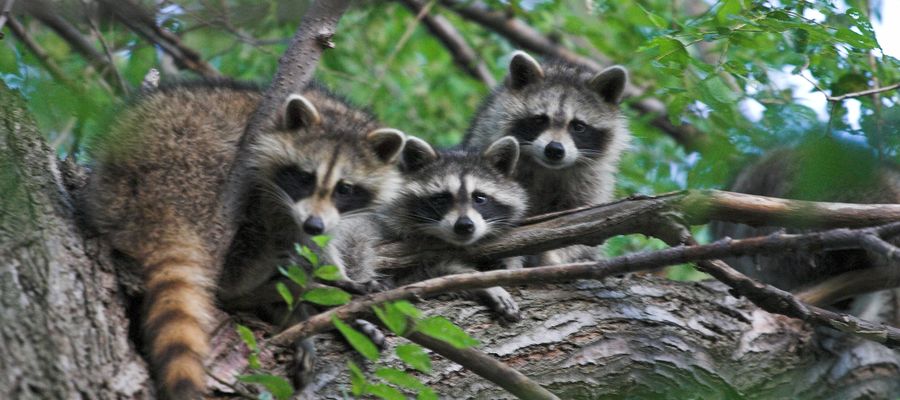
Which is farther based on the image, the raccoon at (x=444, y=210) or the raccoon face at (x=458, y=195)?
the raccoon face at (x=458, y=195)

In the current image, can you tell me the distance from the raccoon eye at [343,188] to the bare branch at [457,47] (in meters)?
3.47

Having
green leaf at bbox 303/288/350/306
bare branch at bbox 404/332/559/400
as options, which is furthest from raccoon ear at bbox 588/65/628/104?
green leaf at bbox 303/288/350/306

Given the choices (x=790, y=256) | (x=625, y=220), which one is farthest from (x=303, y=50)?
(x=790, y=256)

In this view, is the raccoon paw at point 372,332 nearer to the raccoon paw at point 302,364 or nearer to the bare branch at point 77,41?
the raccoon paw at point 302,364

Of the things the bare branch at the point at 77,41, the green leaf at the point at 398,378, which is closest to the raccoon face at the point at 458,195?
the bare branch at the point at 77,41

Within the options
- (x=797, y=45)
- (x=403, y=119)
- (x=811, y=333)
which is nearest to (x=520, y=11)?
(x=403, y=119)

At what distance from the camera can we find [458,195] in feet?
14.3

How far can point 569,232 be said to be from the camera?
12.3 feet

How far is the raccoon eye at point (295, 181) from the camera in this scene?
3504 millimetres

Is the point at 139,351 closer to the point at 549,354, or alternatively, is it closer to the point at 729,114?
the point at 549,354

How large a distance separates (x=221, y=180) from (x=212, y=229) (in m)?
0.20

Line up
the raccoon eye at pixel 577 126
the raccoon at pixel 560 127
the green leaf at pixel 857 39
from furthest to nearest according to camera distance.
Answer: the raccoon eye at pixel 577 126 < the raccoon at pixel 560 127 < the green leaf at pixel 857 39

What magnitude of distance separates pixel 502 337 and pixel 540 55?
4309mm

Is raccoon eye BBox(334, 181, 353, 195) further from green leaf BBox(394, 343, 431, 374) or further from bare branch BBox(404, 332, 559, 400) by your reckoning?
green leaf BBox(394, 343, 431, 374)
